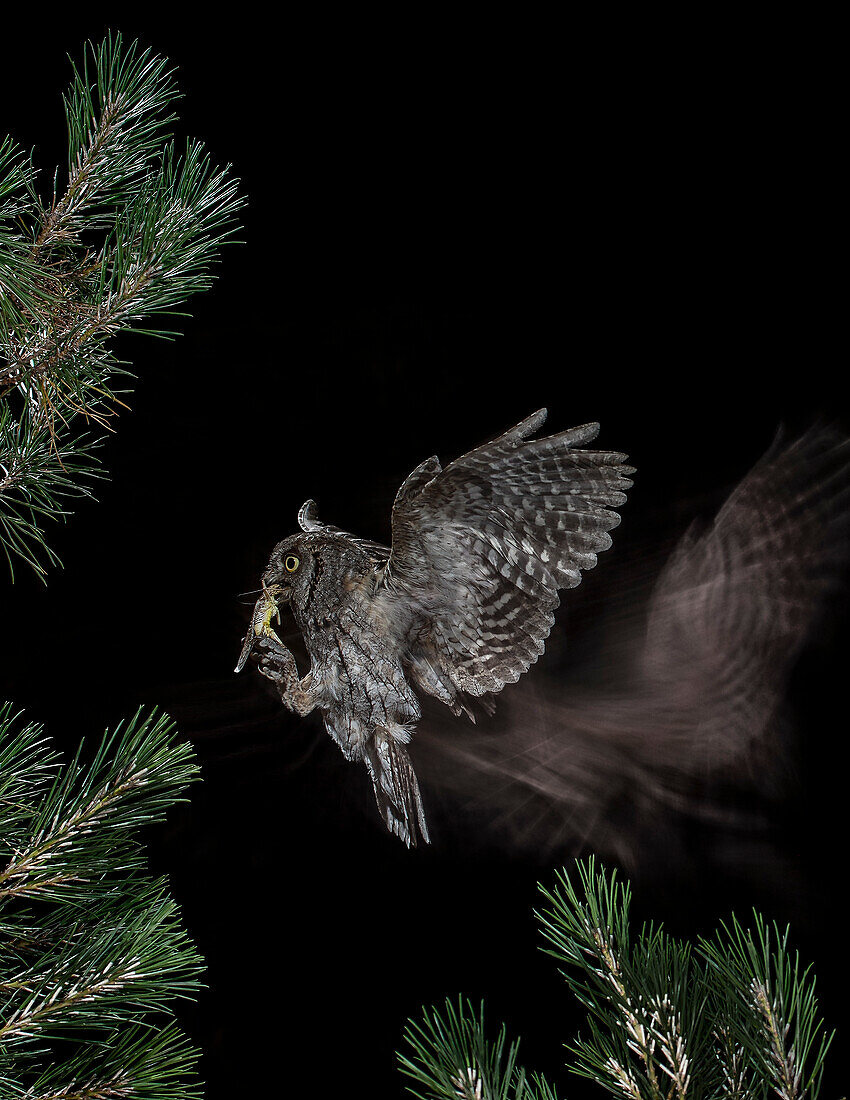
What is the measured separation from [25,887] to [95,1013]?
93mm

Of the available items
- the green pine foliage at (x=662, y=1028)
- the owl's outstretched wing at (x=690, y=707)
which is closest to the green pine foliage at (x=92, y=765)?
Answer: the green pine foliage at (x=662, y=1028)

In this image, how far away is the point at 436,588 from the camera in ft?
3.25

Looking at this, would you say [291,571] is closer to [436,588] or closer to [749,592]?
[436,588]

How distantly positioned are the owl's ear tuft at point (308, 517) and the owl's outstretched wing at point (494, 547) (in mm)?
143

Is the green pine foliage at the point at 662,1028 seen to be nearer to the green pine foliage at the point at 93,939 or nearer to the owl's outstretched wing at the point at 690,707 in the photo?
the green pine foliage at the point at 93,939

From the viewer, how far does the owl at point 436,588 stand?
37.3 inches

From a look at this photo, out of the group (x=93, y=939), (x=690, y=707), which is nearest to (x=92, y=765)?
(x=93, y=939)

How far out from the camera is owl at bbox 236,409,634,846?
95 centimetres

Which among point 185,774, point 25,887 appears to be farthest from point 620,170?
point 25,887

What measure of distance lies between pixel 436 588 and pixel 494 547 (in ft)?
0.27

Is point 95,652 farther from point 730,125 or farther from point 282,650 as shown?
point 730,125

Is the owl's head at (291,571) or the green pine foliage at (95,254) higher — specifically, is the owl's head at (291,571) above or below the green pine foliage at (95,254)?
below

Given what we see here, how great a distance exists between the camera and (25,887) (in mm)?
562

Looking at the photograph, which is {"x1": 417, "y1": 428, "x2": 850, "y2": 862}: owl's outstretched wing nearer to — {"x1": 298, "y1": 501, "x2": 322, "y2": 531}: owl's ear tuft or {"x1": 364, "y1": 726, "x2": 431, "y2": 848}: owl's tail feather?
{"x1": 364, "y1": 726, "x2": 431, "y2": 848}: owl's tail feather
